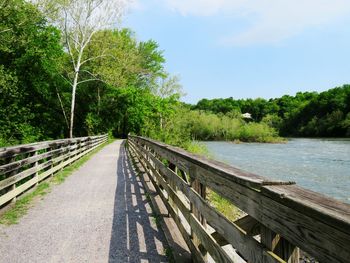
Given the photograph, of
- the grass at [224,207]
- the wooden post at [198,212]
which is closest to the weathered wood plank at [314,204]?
the wooden post at [198,212]

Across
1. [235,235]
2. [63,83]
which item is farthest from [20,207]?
[63,83]

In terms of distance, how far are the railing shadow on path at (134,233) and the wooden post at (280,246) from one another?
218 centimetres

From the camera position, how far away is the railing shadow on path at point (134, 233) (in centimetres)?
407

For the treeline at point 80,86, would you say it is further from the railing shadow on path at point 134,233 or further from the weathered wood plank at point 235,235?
the weathered wood plank at point 235,235

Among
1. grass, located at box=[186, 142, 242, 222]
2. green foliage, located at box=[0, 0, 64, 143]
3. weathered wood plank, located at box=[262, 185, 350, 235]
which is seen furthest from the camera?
green foliage, located at box=[0, 0, 64, 143]

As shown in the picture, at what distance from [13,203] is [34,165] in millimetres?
2011

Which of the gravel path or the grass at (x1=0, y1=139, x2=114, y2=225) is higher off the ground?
the grass at (x1=0, y1=139, x2=114, y2=225)

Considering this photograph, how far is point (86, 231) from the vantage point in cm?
503

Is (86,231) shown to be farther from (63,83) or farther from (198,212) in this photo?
(63,83)

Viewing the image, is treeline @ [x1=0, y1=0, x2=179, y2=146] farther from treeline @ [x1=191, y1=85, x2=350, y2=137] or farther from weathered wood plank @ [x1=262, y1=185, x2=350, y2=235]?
treeline @ [x1=191, y1=85, x2=350, y2=137]

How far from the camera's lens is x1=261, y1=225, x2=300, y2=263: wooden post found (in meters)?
1.82

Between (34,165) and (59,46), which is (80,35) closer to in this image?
(59,46)

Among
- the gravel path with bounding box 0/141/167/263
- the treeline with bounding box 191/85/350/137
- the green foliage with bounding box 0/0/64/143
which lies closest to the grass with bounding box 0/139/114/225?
the gravel path with bounding box 0/141/167/263

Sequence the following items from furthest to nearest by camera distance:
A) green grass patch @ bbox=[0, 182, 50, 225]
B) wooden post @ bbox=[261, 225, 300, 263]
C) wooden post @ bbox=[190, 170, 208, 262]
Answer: green grass patch @ bbox=[0, 182, 50, 225]
wooden post @ bbox=[190, 170, 208, 262]
wooden post @ bbox=[261, 225, 300, 263]
